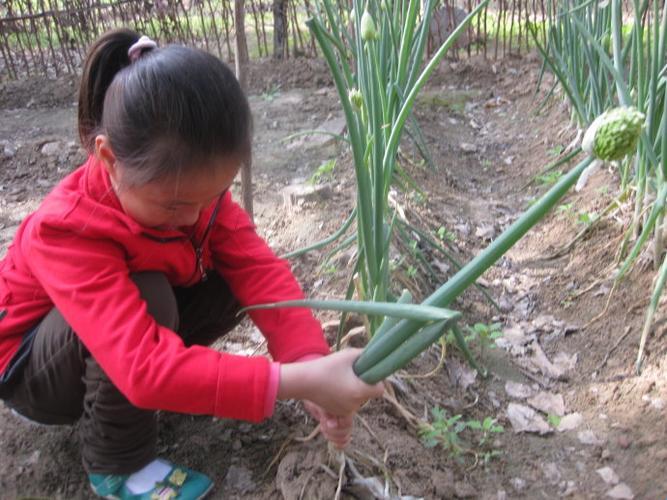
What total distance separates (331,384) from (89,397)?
0.43 meters

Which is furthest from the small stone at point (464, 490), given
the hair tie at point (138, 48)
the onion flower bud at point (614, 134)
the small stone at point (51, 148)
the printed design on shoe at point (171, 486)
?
the small stone at point (51, 148)

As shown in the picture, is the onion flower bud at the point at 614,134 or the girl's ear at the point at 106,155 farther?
the girl's ear at the point at 106,155

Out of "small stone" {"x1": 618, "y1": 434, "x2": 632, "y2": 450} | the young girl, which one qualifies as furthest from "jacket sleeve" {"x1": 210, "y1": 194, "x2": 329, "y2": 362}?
"small stone" {"x1": 618, "y1": 434, "x2": 632, "y2": 450}

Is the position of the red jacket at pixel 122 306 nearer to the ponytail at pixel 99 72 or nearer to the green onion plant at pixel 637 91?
the ponytail at pixel 99 72

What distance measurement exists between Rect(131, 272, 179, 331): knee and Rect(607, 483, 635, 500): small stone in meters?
0.83

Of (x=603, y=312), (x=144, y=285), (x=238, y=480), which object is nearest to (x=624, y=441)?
(x=603, y=312)

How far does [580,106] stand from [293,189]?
37.5 inches

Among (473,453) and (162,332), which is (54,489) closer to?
(162,332)

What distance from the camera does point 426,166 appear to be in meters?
2.62

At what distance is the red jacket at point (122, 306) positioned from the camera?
913 mm

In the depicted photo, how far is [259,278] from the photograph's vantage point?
3.97ft

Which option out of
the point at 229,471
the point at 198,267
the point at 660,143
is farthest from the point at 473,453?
the point at 660,143

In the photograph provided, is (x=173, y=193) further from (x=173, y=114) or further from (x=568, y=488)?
(x=568, y=488)

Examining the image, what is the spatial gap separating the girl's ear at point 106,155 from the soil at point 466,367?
1.78 feet
